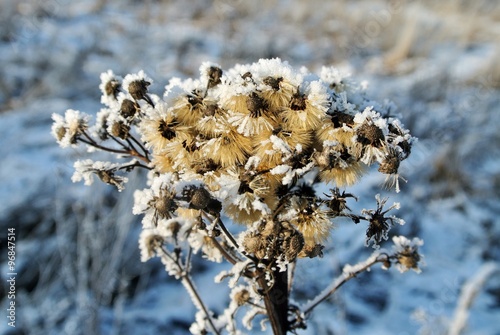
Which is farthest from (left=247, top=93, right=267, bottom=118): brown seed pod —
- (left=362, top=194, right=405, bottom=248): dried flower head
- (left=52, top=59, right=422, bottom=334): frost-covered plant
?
(left=362, top=194, right=405, bottom=248): dried flower head

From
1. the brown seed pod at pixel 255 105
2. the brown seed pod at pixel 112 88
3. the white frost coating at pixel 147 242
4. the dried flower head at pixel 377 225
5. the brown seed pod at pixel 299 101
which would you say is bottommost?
the dried flower head at pixel 377 225

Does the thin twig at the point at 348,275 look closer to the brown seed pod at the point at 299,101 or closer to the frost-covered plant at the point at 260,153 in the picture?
the frost-covered plant at the point at 260,153

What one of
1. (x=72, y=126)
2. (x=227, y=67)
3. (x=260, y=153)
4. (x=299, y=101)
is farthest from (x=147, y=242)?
(x=227, y=67)

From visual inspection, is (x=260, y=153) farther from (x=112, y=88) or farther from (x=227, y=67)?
(x=227, y=67)

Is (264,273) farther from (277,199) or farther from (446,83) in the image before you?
(446,83)

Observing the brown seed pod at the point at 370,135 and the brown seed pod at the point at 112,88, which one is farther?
the brown seed pod at the point at 112,88

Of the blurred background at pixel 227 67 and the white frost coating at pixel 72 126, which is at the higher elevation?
the blurred background at pixel 227 67

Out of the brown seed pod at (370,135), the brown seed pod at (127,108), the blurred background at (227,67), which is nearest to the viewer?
the brown seed pod at (370,135)

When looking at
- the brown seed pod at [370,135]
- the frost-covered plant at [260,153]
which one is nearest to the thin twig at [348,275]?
the frost-covered plant at [260,153]
